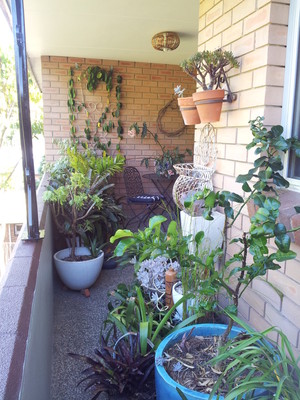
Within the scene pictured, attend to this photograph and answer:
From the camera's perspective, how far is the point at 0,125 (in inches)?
195

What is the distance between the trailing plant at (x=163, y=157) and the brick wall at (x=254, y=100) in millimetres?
2347

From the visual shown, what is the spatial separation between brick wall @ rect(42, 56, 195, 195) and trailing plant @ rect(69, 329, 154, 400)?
312 centimetres

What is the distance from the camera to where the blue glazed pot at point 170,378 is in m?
1.07

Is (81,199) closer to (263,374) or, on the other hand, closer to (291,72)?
(291,72)

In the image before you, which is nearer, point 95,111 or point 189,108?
point 189,108

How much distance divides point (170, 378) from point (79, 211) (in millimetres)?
1807

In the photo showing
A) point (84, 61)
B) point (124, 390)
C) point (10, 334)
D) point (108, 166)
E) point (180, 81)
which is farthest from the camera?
point (180, 81)

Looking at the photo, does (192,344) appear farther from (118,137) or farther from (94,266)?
(118,137)

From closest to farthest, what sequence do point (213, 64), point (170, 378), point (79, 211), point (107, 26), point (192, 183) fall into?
1. point (170, 378)
2. point (213, 64)
3. point (192, 183)
4. point (79, 211)
5. point (107, 26)

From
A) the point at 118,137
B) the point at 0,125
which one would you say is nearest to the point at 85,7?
the point at 118,137

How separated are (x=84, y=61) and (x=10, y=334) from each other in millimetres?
3898

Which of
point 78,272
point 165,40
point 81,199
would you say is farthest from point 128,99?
point 78,272

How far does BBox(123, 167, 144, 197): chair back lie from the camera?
14.0 ft

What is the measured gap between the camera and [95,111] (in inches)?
169
